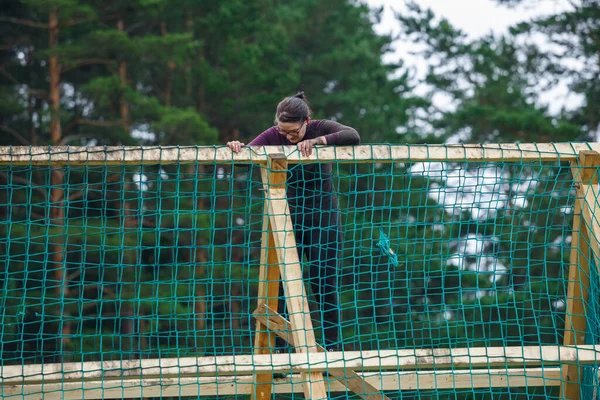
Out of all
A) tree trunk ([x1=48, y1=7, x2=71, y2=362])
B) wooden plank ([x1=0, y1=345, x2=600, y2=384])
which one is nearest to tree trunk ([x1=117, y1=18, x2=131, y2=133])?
tree trunk ([x1=48, y1=7, x2=71, y2=362])

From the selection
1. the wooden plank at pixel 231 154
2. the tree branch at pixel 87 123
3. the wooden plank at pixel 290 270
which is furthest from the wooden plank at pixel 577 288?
the tree branch at pixel 87 123

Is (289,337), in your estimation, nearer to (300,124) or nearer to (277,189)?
(277,189)

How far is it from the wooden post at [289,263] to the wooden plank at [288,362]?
0.30ft

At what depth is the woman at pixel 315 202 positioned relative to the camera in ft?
15.1

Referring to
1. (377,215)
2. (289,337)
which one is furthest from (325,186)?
(377,215)

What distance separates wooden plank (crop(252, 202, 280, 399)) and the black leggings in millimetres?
165

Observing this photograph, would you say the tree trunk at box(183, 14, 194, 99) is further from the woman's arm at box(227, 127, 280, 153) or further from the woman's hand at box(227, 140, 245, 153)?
the woman's hand at box(227, 140, 245, 153)

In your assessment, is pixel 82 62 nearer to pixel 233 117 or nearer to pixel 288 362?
pixel 233 117

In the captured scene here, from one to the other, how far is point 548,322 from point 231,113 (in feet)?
26.2

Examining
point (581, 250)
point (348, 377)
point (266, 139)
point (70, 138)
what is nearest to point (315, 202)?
point (266, 139)

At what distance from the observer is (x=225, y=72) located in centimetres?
1744

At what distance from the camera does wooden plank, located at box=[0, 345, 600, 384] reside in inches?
155

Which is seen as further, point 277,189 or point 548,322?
point 548,322

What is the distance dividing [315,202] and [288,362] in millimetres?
1178
